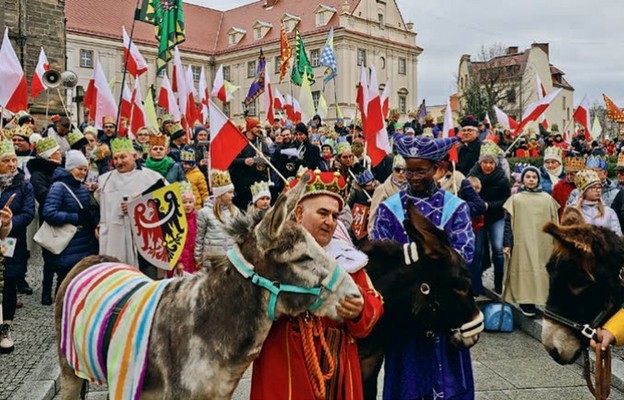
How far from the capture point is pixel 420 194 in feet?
13.6

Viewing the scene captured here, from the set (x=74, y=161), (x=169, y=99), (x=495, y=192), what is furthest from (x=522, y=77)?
(x=74, y=161)

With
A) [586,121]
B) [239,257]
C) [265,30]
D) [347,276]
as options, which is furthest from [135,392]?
[265,30]

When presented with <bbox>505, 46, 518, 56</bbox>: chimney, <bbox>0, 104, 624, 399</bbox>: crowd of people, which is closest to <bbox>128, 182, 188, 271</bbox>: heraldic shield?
<bbox>0, 104, 624, 399</bbox>: crowd of people

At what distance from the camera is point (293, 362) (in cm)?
315

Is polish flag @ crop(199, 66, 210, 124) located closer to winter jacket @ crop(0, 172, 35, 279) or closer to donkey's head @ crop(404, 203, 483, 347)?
winter jacket @ crop(0, 172, 35, 279)

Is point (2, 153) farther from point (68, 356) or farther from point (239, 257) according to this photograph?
point (239, 257)

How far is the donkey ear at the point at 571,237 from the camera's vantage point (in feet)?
10.7

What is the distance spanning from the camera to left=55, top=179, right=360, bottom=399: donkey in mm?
2908

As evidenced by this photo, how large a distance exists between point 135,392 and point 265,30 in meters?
64.4

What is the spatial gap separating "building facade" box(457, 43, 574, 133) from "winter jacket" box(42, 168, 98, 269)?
33.9 meters

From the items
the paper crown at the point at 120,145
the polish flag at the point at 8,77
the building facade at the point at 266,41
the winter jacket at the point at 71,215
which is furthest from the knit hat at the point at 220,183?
the building facade at the point at 266,41

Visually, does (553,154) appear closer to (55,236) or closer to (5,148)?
(55,236)

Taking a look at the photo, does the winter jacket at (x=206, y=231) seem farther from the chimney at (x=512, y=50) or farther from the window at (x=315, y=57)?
the chimney at (x=512, y=50)

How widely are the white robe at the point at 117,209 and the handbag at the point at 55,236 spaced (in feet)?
3.35
